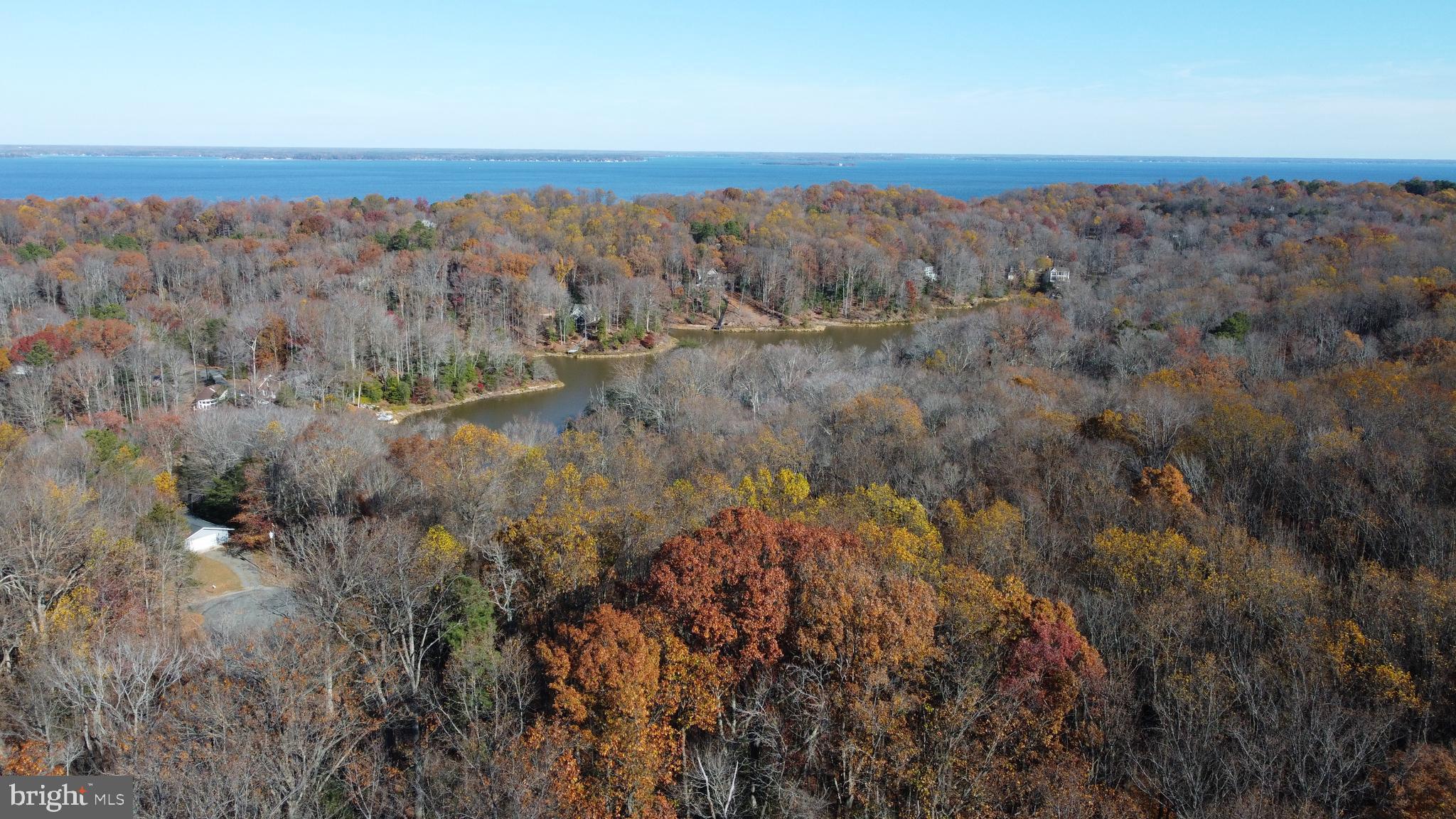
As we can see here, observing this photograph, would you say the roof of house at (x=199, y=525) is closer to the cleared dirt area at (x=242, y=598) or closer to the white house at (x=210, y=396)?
the cleared dirt area at (x=242, y=598)

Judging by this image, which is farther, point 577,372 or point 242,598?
point 577,372

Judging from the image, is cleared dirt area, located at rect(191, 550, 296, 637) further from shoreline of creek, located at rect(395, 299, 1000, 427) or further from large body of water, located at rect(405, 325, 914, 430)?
shoreline of creek, located at rect(395, 299, 1000, 427)

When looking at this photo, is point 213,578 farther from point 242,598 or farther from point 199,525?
point 199,525

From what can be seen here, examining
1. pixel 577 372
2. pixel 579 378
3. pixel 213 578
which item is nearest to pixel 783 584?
pixel 213 578

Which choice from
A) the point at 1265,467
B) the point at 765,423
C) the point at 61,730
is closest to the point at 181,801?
the point at 61,730

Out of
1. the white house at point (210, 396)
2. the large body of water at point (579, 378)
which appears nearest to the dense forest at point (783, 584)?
the white house at point (210, 396)

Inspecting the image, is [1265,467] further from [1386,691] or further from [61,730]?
[61,730]
